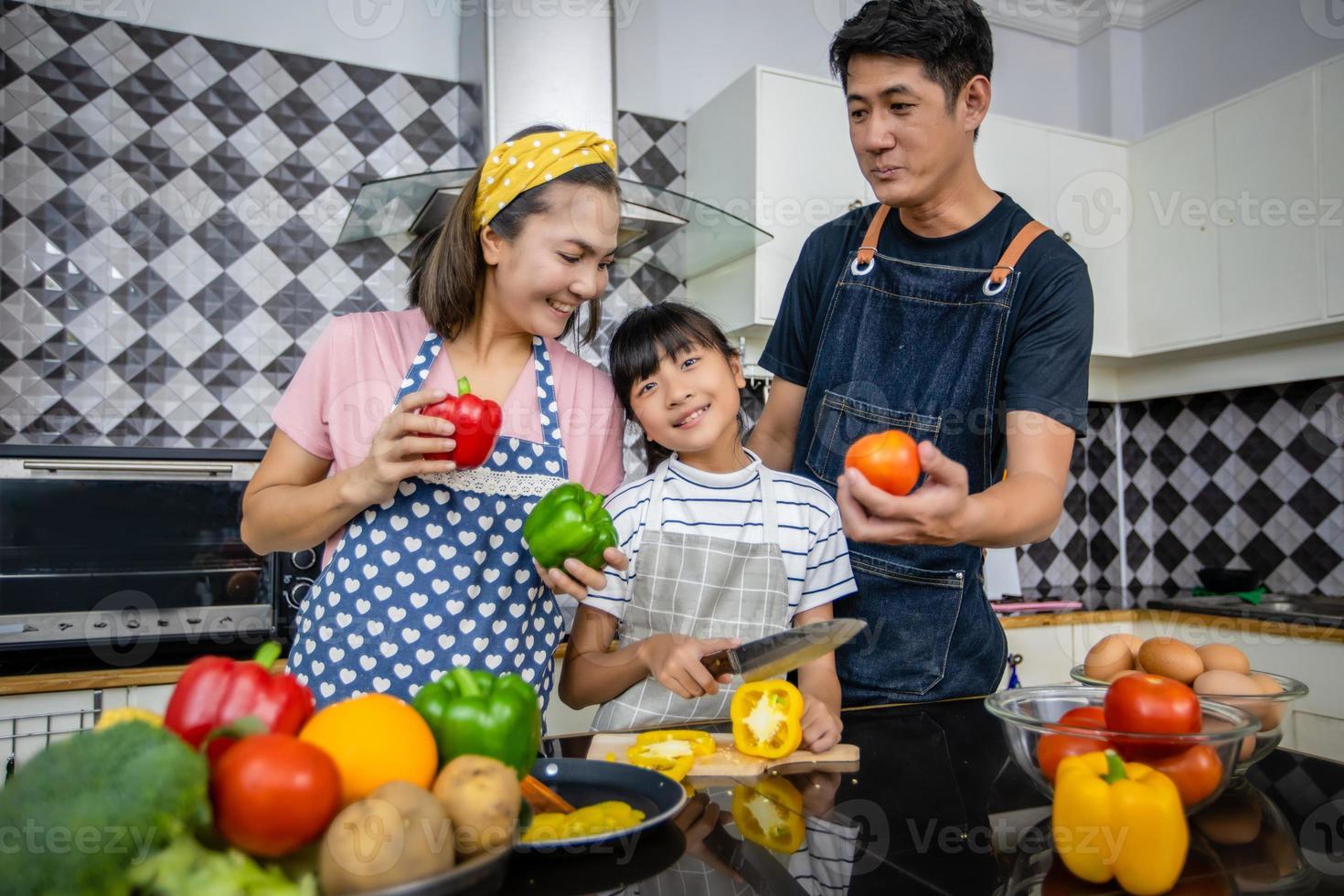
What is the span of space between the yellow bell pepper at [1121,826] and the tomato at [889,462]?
37 cm

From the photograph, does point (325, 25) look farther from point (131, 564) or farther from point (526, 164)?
point (526, 164)

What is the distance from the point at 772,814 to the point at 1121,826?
293 millimetres

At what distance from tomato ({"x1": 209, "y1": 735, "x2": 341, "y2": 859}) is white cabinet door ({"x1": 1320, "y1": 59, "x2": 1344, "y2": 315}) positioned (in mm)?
3002

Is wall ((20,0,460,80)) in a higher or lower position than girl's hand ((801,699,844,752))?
higher

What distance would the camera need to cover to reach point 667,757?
3.22ft

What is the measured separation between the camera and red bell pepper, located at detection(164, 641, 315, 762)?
0.62 meters

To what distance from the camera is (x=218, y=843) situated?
1.83ft

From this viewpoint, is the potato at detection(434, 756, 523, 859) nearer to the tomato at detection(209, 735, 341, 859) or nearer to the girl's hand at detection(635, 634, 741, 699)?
the tomato at detection(209, 735, 341, 859)

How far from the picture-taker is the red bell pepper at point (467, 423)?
119cm

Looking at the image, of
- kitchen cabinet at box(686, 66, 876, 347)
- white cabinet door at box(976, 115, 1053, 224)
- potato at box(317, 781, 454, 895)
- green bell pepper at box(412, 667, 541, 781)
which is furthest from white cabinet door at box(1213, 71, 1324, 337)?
potato at box(317, 781, 454, 895)

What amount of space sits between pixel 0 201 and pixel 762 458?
198 cm

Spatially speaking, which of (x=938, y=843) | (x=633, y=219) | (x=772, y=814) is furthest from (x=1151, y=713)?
(x=633, y=219)

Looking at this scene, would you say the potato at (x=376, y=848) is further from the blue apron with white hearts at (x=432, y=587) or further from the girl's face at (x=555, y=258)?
the girl's face at (x=555, y=258)

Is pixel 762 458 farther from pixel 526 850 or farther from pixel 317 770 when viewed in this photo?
pixel 317 770
